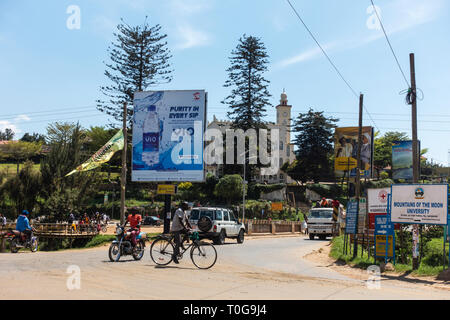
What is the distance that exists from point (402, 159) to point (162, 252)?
167 ft

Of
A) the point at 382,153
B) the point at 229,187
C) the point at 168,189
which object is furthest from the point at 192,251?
the point at 382,153

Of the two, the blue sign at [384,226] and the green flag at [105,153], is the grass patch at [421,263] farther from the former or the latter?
the green flag at [105,153]

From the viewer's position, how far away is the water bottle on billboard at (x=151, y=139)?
28.1m

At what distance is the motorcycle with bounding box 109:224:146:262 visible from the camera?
1398 centimetres

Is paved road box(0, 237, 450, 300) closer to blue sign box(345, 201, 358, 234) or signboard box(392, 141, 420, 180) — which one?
blue sign box(345, 201, 358, 234)

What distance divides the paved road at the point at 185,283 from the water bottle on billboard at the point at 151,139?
14.4 m

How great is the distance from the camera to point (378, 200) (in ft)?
53.2

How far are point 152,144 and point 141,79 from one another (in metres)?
27.8

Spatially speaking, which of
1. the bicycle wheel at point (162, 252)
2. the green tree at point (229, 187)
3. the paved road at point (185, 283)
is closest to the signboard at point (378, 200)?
the paved road at point (185, 283)

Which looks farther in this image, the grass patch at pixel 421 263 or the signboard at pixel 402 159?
the signboard at pixel 402 159

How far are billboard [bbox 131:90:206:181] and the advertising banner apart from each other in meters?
37.8

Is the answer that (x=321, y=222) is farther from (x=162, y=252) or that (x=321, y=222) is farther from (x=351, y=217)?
(x=162, y=252)

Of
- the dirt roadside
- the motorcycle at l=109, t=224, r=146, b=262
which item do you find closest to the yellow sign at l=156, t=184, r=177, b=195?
the dirt roadside
